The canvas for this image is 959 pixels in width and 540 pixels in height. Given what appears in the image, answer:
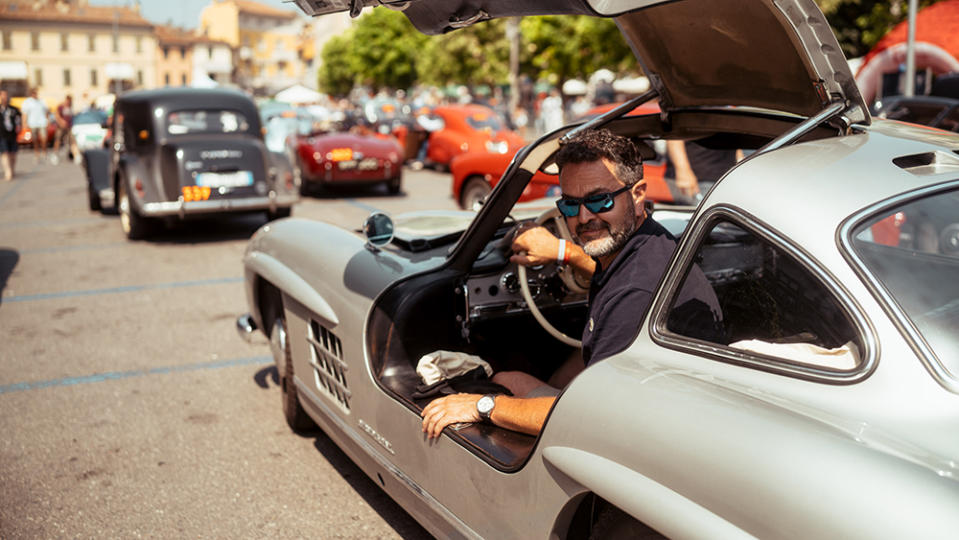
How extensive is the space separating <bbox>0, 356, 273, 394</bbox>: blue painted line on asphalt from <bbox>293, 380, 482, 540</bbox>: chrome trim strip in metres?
1.68

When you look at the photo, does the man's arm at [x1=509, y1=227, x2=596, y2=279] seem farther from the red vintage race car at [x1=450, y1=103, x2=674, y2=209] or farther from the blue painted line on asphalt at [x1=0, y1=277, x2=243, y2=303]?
the red vintage race car at [x1=450, y1=103, x2=674, y2=209]

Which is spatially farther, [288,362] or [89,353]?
[89,353]

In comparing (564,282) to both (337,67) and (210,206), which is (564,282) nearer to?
(210,206)

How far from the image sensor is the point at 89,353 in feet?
19.0

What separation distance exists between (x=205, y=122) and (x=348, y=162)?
3558mm

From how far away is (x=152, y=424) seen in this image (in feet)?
14.8

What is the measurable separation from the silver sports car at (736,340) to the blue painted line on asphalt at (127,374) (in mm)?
2318

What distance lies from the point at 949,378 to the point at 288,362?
10.3 ft

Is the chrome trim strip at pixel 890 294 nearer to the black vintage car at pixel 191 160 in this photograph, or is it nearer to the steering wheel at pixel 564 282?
the steering wheel at pixel 564 282

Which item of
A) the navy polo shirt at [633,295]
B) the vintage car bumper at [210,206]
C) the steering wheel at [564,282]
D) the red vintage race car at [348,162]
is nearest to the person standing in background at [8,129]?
the red vintage race car at [348,162]

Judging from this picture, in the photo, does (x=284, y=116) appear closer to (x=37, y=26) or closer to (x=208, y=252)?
(x=208, y=252)

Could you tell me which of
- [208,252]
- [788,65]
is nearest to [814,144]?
[788,65]

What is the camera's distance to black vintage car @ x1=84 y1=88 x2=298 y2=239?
Result: 33.0 feet

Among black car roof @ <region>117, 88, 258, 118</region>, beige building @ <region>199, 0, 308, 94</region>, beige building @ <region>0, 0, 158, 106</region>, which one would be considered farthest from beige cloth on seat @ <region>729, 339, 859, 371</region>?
beige building @ <region>199, 0, 308, 94</region>
